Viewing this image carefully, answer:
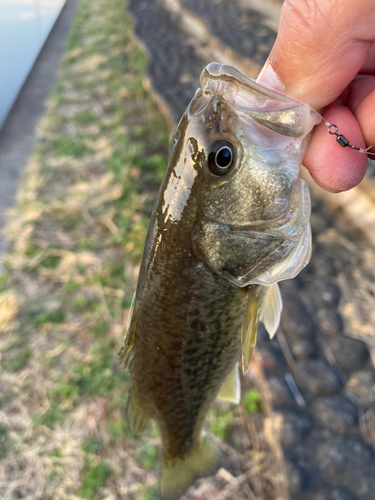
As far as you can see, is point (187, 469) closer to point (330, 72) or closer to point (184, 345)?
point (184, 345)

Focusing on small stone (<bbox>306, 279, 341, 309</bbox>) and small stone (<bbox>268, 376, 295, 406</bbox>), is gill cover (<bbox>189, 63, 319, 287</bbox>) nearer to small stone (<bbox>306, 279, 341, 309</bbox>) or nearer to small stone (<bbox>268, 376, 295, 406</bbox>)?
small stone (<bbox>268, 376, 295, 406</bbox>)

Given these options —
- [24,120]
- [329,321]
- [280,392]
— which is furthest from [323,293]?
[24,120]

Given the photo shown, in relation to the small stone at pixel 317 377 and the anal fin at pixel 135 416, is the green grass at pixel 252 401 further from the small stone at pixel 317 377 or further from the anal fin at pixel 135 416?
the anal fin at pixel 135 416

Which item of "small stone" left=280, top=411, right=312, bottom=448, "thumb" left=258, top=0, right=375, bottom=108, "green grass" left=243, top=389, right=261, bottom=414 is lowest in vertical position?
"green grass" left=243, top=389, right=261, bottom=414

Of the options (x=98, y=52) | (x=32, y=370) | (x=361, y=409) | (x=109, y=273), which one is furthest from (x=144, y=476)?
(x=98, y=52)

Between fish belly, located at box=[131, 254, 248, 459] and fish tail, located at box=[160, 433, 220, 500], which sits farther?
fish tail, located at box=[160, 433, 220, 500]

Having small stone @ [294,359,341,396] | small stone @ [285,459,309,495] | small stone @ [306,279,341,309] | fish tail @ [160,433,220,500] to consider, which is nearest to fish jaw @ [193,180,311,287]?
fish tail @ [160,433,220,500]

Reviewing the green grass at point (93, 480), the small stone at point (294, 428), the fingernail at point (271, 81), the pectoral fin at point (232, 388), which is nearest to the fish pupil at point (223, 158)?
the fingernail at point (271, 81)

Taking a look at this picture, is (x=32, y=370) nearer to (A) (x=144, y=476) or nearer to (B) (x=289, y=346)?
(A) (x=144, y=476)
